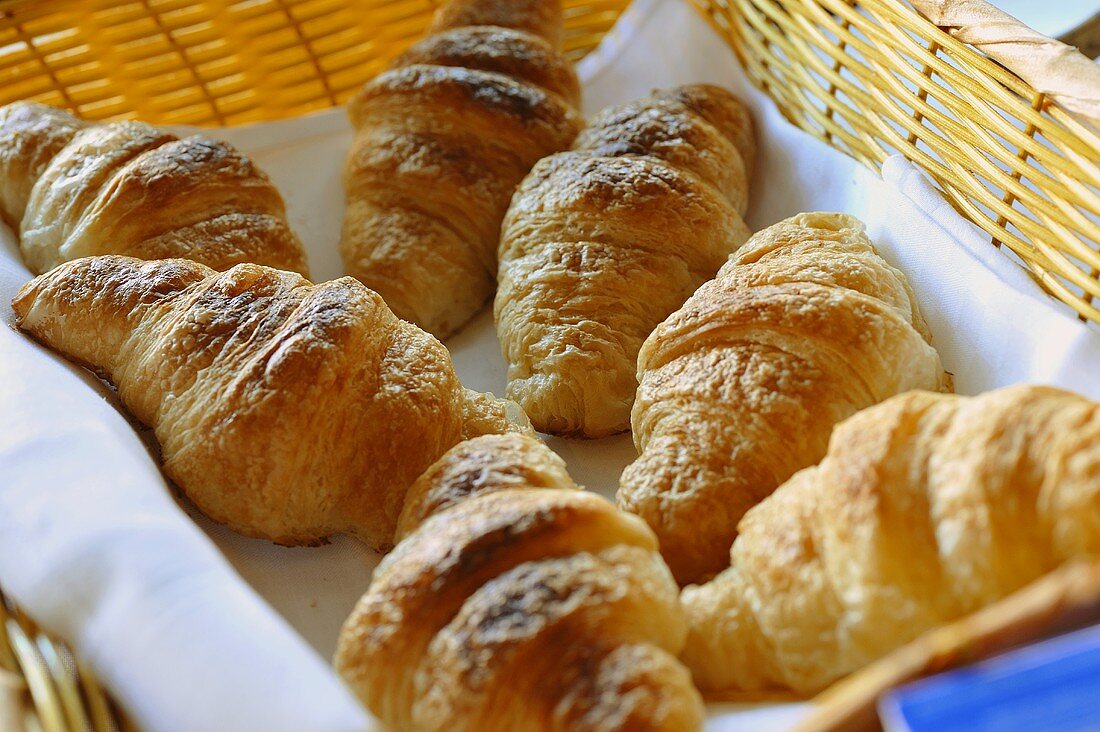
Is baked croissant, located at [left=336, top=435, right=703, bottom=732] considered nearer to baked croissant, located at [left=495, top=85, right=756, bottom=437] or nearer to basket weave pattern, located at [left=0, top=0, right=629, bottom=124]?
baked croissant, located at [left=495, top=85, right=756, bottom=437]

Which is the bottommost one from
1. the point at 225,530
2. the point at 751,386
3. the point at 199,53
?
the point at 225,530

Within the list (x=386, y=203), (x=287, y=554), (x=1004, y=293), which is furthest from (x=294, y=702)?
(x=386, y=203)

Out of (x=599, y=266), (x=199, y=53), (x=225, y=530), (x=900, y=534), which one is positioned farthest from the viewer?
(x=199, y=53)

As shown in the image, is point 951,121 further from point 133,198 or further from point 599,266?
point 133,198

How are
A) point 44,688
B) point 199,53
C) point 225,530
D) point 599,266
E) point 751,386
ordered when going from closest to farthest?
point 44,688 → point 751,386 → point 225,530 → point 599,266 → point 199,53

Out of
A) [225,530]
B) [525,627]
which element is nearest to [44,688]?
[225,530]

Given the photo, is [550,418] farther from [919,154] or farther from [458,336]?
[919,154]
